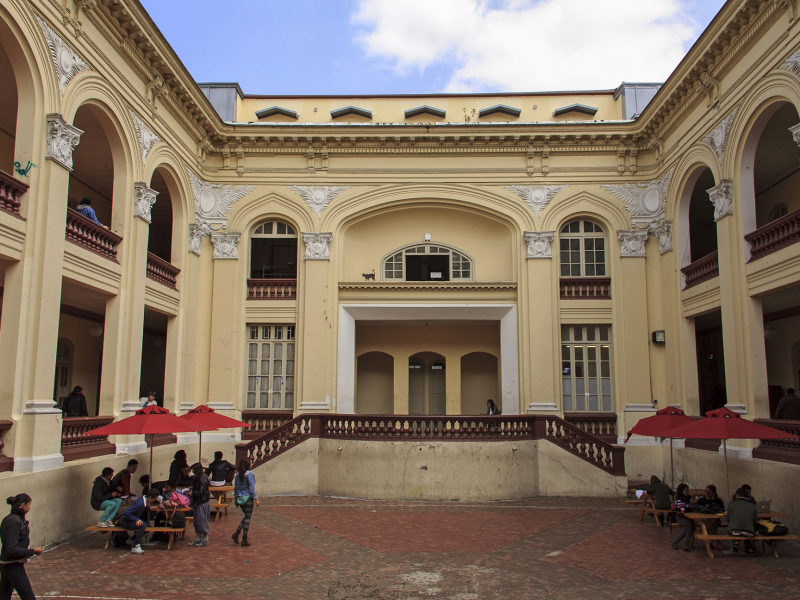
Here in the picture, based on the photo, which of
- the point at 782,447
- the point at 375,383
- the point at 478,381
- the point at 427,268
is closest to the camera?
the point at 782,447

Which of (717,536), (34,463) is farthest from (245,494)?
(717,536)

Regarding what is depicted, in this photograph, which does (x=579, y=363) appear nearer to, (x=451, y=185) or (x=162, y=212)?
(x=451, y=185)

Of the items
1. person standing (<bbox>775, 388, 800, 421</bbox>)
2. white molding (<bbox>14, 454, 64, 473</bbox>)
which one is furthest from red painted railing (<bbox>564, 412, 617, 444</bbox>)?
white molding (<bbox>14, 454, 64, 473</bbox>)

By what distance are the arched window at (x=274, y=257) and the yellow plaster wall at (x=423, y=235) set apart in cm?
167

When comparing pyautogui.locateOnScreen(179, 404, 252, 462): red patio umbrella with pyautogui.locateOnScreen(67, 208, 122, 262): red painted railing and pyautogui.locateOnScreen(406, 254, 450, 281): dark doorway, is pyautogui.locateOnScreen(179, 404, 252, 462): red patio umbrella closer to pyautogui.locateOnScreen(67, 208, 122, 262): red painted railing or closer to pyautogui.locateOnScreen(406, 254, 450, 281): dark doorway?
pyautogui.locateOnScreen(67, 208, 122, 262): red painted railing

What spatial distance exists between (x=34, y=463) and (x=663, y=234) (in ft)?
52.2

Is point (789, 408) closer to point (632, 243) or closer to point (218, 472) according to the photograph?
point (632, 243)

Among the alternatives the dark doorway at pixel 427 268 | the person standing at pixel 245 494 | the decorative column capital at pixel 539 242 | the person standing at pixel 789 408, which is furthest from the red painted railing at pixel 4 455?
the person standing at pixel 789 408

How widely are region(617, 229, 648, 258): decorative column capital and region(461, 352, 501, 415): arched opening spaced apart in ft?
17.4

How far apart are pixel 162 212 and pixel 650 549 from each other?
56.3 feet

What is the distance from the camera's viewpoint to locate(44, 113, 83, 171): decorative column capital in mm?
11328

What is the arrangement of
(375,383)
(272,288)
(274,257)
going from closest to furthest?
(272,288) → (274,257) → (375,383)

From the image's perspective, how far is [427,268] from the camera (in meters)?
20.4

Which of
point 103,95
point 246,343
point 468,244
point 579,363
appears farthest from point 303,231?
point 579,363
